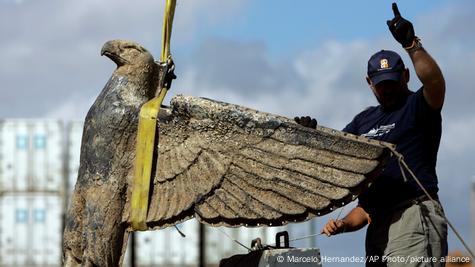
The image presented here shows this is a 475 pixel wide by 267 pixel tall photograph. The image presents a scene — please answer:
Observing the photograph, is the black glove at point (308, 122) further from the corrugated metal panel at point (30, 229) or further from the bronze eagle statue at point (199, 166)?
the corrugated metal panel at point (30, 229)

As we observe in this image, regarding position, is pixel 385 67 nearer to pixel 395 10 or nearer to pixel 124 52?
pixel 395 10

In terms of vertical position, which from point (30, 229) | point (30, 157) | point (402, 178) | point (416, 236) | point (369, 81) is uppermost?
point (30, 157)

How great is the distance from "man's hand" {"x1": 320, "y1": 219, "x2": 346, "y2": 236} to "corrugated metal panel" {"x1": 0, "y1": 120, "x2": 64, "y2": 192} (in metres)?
15.1

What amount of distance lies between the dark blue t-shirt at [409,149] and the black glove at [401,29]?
429 mm

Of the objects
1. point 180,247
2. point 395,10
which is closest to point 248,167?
point 395,10

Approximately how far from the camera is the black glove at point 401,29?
6.89 metres

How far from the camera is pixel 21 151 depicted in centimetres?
2272

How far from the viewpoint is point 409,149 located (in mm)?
7352

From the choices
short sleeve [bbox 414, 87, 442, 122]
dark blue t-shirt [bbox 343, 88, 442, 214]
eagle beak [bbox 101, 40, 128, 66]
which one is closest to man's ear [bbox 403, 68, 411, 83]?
dark blue t-shirt [bbox 343, 88, 442, 214]

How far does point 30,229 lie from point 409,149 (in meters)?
16.5

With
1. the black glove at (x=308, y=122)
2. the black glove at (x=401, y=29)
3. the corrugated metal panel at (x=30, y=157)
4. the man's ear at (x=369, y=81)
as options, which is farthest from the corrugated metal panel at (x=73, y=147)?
the black glove at (x=401, y=29)

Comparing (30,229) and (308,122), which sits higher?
(30,229)

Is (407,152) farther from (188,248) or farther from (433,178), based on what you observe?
(188,248)

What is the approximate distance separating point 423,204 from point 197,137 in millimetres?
1350
